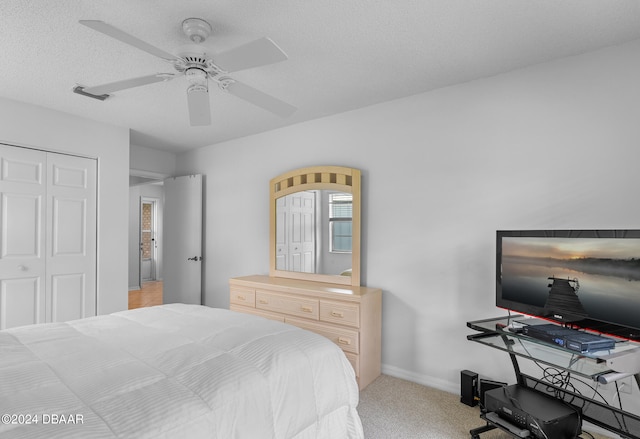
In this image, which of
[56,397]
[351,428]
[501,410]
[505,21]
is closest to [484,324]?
[501,410]

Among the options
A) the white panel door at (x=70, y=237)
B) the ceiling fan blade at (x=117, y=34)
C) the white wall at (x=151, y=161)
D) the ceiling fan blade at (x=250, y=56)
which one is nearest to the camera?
the ceiling fan blade at (x=117, y=34)

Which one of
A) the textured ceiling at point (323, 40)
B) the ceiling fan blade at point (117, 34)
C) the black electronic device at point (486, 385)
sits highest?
the textured ceiling at point (323, 40)

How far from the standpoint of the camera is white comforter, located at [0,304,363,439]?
111cm

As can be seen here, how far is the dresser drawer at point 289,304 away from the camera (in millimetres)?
3112

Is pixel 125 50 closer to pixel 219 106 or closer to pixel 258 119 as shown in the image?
pixel 219 106

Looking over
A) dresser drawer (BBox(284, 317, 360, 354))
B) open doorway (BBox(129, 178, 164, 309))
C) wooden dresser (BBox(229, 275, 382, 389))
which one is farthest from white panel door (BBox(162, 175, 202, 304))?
dresser drawer (BBox(284, 317, 360, 354))

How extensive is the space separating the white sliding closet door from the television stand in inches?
147

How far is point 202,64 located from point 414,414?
2570 mm

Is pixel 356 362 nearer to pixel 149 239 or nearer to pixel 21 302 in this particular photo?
pixel 21 302

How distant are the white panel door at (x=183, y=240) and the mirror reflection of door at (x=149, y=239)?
353 cm

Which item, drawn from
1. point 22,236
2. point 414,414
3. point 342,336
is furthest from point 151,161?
point 414,414

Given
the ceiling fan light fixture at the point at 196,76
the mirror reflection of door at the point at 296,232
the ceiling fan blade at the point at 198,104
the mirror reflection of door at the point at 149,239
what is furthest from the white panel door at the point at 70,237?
the mirror reflection of door at the point at 149,239

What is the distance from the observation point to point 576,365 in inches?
66.3

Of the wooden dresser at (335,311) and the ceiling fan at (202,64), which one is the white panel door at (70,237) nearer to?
the wooden dresser at (335,311)
